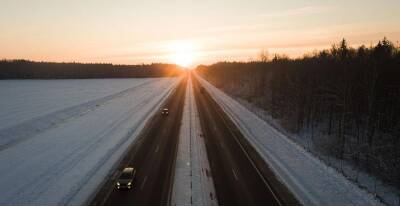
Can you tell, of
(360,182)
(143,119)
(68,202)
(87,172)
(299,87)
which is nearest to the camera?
(68,202)

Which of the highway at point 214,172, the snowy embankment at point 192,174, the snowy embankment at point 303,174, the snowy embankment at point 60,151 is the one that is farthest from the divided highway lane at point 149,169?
the snowy embankment at point 303,174

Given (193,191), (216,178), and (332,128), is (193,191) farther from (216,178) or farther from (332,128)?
(332,128)

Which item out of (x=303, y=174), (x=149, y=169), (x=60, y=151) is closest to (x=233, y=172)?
(x=303, y=174)

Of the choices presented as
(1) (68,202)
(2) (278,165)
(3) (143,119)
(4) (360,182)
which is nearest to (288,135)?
(2) (278,165)

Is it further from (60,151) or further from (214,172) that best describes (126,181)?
(60,151)

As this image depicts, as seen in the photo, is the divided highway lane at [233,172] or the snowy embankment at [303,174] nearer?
the snowy embankment at [303,174]

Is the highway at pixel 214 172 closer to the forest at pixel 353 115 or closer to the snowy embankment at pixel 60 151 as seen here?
the snowy embankment at pixel 60 151

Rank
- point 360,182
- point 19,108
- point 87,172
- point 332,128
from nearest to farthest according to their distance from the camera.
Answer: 1. point 360,182
2. point 87,172
3. point 332,128
4. point 19,108
